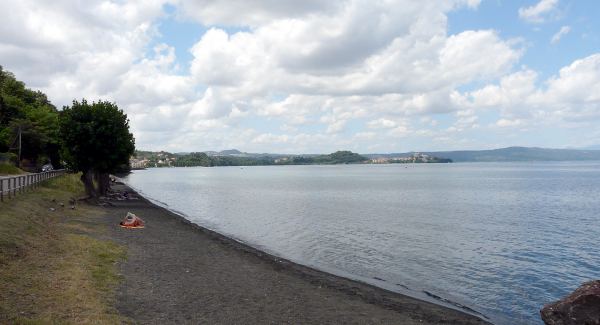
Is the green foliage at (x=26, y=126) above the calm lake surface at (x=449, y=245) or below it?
above

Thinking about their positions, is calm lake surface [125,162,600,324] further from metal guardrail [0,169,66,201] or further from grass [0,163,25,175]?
grass [0,163,25,175]

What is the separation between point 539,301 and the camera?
65.1 ft

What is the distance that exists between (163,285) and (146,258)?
17.2 ft

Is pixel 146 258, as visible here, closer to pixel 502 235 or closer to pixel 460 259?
pixel 460 259

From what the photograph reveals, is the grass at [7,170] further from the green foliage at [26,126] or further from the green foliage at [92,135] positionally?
the green foliage at [92,135]

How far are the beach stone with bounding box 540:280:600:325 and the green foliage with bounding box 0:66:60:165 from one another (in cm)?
6823

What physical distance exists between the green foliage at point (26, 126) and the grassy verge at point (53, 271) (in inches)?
1935

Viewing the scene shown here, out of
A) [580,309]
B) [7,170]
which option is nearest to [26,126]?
[7,170]

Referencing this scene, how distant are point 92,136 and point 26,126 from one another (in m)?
33.4

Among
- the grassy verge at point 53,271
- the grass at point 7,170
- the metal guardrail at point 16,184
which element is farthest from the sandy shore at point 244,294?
the grass at point 7,170

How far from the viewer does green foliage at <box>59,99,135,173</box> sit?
46562 mm

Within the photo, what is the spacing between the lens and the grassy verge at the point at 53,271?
11.8m

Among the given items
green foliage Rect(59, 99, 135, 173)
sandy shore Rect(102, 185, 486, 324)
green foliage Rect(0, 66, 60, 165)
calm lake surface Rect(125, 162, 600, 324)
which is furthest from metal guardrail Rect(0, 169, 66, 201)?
green foliage Rect(0, 66, 60, 165)

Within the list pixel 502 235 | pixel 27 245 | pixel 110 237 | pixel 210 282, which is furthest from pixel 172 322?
Result: pixel 502 235
